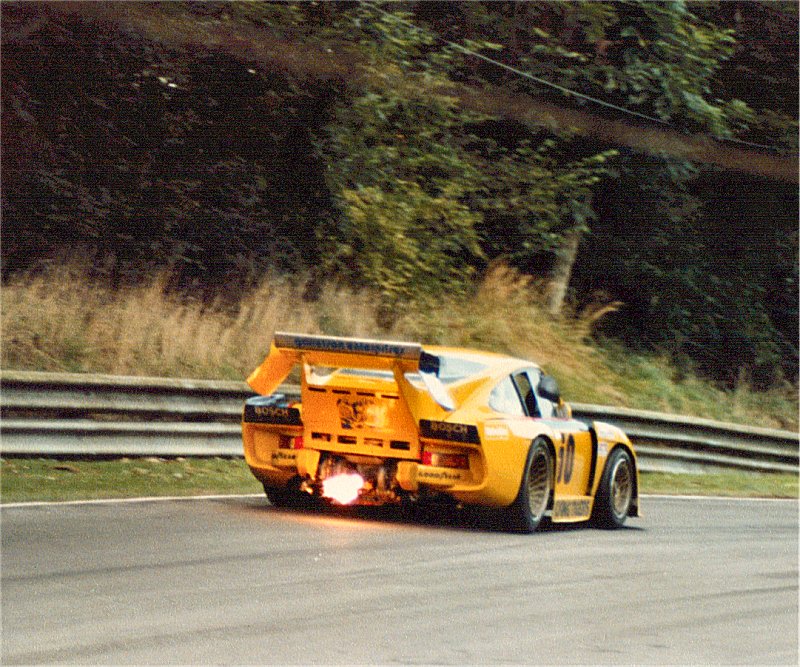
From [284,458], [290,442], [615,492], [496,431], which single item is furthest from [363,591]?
[615,492]

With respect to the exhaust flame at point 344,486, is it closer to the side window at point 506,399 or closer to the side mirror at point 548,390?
the side window at point 506,399

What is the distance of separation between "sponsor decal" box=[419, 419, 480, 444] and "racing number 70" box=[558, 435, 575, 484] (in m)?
1.27

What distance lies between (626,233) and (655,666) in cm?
2401

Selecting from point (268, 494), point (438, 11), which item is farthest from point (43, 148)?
point (268, 494)

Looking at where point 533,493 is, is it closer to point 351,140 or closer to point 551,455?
point 551,455

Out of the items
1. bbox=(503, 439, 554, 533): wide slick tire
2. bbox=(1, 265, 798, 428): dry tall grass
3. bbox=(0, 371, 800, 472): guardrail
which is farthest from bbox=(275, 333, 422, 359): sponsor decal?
bbox=(1, 265, 798, 428): dry tall grass

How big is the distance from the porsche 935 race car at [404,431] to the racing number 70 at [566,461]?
0.02 m

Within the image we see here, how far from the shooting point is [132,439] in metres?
14.4

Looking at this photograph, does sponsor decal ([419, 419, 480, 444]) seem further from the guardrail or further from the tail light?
the guardrail

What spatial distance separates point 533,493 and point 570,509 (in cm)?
66

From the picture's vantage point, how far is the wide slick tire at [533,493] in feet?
38.1

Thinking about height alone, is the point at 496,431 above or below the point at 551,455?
above

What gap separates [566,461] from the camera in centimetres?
1235

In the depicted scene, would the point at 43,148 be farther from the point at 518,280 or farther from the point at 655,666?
the point at 655,666
